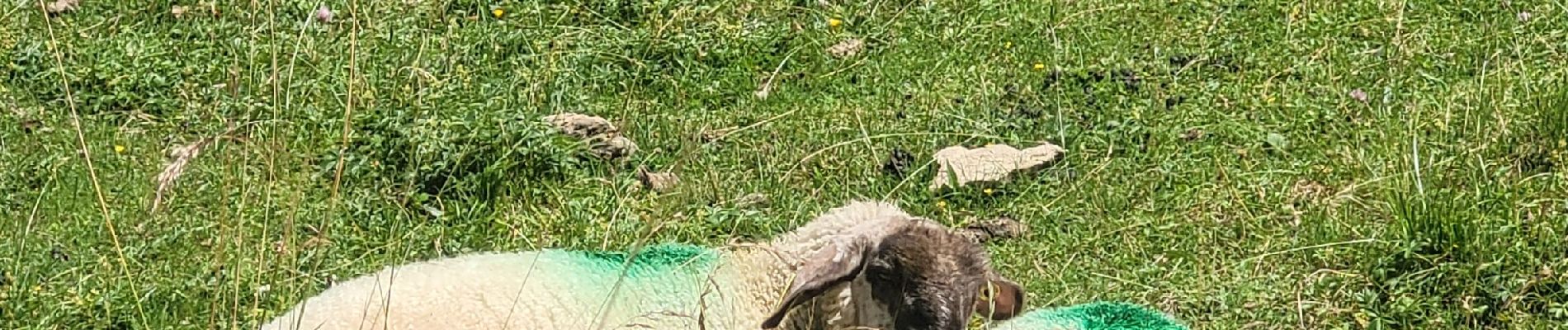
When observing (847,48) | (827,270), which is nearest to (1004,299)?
(827,270)

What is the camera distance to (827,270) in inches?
162

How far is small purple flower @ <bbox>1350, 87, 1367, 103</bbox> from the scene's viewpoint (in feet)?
19.5

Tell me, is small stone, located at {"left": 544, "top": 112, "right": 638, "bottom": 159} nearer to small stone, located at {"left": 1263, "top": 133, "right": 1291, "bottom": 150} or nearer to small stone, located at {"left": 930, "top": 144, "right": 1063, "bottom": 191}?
small stone, located at {"left": 930, "top": 144, "right": 1063, "bottom": 191}

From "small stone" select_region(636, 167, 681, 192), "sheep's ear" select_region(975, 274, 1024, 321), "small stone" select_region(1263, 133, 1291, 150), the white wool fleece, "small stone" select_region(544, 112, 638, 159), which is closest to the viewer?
the white wool fleece

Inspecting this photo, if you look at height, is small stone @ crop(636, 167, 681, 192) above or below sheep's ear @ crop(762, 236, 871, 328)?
below

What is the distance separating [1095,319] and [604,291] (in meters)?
1.23

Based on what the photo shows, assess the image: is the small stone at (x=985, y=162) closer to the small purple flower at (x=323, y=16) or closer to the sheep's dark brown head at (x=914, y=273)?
the sheep's dark brown head at (x=914, y=273)

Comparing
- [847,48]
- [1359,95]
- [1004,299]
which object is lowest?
[847,48]

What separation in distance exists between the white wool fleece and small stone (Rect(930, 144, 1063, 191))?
108 centimetres

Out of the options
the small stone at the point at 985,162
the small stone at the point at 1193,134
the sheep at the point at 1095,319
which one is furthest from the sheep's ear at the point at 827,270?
the small stone at the point at 1193,134

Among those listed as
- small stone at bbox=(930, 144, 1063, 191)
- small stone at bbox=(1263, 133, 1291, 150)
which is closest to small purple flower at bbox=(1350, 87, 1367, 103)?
small stone at bbox=(1263, 133, 1291, 150)

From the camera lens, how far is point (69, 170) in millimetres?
5484

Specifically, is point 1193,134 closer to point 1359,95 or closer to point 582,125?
point 1359,95

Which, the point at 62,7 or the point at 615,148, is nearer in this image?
the point at 615,148
